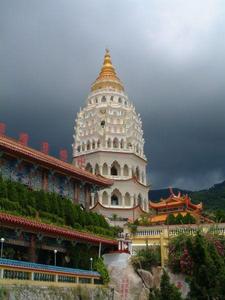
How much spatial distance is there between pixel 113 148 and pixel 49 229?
3255cm

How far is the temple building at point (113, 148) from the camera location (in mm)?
56312

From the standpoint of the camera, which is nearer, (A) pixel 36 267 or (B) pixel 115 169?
(A) pixel 36 267

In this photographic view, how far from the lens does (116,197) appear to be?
57.0 metres

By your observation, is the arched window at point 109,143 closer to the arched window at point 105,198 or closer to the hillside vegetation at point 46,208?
the arched window at point 105,198

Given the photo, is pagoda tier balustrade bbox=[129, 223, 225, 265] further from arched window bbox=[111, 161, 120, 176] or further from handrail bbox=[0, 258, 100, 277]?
arched window bbox=[111, 161, 120, 176]

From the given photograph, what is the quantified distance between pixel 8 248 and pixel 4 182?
4.15 metres

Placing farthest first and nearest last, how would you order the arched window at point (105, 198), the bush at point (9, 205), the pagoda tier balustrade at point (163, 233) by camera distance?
the arched window at point (105, 198), the pagoda tier balustrade at point (163, 233), the bush at point (9, 205)

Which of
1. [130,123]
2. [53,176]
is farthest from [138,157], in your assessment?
[53,176]

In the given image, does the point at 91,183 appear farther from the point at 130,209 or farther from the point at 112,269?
the point at 130,209

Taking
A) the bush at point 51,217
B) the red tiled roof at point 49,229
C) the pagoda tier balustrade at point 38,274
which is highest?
the bush at point 51,217

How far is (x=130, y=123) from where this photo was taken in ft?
200

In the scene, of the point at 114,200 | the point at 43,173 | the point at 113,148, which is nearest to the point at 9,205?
the point at 43,173

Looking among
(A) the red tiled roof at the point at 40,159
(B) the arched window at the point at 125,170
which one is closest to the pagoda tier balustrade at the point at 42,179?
(A) the red tiled roof at the point at 40,159

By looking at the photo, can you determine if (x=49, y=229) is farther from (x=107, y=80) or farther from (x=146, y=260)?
(x=107, y=80)
